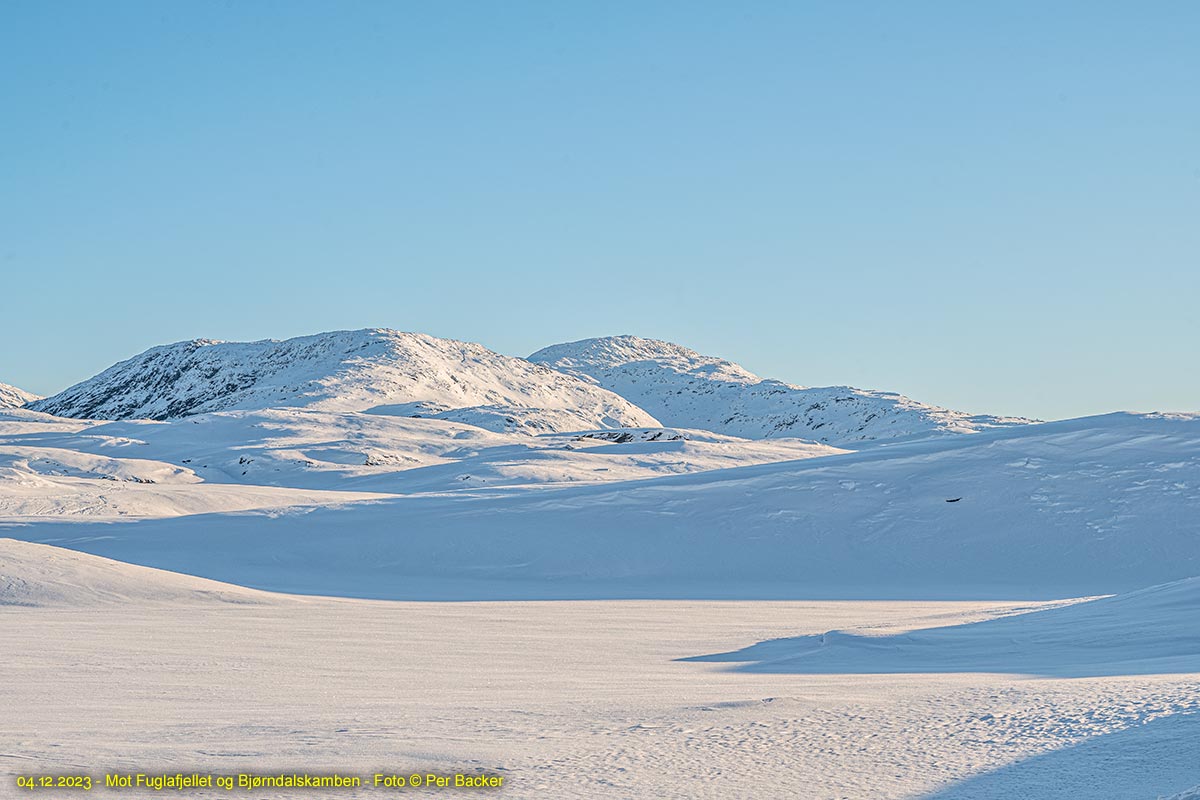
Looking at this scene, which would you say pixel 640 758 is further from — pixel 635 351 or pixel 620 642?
pixel 635 351

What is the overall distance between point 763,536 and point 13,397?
141 m

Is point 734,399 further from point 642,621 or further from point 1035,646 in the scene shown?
point 1035,646

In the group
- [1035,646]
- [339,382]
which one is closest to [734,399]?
[339,382]

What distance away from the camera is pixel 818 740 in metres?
5.83

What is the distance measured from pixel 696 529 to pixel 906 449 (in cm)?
895

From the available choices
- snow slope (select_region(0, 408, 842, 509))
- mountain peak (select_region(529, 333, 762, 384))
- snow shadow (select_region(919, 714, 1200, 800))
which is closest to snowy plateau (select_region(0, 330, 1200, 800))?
snow shadow (select_region(919, 714, 1200, 800))

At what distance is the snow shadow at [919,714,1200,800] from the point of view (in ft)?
16.0

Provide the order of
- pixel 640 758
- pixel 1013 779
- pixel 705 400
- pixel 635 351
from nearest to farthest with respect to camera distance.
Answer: pixel 1013 779
pixel 640 758
pixel 705 400
pixel 635 351

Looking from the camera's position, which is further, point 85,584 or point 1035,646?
point 85,584

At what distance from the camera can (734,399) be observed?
461ft

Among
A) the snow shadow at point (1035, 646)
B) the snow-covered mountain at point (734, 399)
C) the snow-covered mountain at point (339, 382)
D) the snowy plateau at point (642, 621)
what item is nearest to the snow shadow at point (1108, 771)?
the snowy plateau at point (642, 621)

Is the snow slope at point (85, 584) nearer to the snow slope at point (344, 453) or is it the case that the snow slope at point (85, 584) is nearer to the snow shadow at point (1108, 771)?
the snow shadow at point (1108, 771)

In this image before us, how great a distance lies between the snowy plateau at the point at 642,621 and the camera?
219 inches

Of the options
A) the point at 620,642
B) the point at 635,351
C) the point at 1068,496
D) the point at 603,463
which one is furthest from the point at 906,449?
the point at 635,351
